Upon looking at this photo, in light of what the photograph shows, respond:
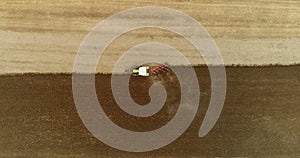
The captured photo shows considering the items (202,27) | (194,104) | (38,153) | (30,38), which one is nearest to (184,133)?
(194,104)

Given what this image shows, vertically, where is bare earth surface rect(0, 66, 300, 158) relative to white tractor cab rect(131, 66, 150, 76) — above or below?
below

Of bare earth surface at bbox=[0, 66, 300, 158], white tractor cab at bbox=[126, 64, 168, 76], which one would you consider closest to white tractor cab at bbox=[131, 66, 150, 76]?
white tractor cab at bbox=[126, 64, 168, 76]

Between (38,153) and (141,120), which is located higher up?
(141,120)

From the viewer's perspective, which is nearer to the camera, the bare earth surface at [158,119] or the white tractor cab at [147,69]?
the bare earth surface at [158,119]

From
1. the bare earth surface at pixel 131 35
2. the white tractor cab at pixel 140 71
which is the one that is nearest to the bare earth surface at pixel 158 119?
the white tractor cab at pixel 140 71

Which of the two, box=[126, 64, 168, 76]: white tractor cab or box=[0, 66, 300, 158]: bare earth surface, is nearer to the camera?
box=[0, 66, 300, 158]: bare earth surface

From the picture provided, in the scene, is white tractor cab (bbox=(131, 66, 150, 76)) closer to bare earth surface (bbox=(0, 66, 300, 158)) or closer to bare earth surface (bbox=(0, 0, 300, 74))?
bare earth surface (bbox=(0, 66, 300, 158))

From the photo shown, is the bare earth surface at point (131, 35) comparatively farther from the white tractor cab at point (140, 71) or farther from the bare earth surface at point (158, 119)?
the white tractor cab at point (140, 71)

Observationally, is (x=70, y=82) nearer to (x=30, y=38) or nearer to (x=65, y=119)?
(x=65, y=119)
